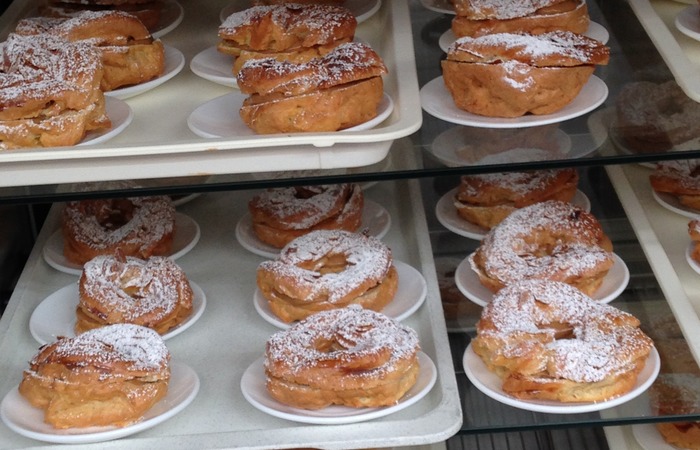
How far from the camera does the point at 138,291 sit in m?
1.95

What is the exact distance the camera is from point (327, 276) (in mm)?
1915

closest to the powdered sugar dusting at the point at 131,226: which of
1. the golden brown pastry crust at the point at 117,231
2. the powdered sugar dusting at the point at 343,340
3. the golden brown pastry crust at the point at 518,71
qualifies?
the golden brown pastry crust at the point at 117,231

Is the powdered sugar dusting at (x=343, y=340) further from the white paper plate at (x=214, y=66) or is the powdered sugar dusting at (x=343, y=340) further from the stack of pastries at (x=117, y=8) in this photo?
the stack of pastries at (x=117, y=8)

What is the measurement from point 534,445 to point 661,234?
48cm

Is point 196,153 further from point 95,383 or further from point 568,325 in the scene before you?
point 568,325

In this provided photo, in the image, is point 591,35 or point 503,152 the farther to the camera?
point 591,35

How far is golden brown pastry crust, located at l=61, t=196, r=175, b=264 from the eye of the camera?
212cm

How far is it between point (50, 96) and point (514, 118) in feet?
2.40

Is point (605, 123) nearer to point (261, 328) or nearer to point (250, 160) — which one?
point (250, 160)

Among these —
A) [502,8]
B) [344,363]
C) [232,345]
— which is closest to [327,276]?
[232,345]

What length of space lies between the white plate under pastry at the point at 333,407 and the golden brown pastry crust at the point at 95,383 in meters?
0.14

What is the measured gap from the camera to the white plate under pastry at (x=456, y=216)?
212 cm

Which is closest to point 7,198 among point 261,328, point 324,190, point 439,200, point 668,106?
point 261,328

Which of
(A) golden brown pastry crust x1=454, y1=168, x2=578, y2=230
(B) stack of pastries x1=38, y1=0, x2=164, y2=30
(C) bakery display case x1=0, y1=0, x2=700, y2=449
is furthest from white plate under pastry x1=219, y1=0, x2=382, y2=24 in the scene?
(A) golden brown pastry crust x1=454, y1=168, x2=578, y2=230
